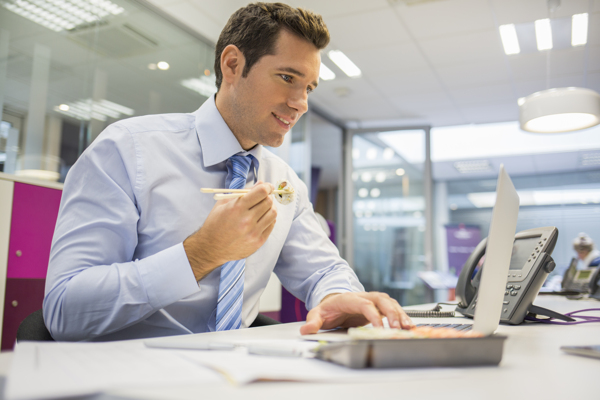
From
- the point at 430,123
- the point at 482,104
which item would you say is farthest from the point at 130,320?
the point at 430,123

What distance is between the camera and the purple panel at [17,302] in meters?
1.90

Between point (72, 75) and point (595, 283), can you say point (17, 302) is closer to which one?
point (72, 75)

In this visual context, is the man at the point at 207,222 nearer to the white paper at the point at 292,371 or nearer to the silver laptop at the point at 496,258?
the silver laptop at the point at 496,258

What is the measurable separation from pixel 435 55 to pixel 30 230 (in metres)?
3.63

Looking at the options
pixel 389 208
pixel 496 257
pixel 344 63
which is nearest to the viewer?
pixel 496 257

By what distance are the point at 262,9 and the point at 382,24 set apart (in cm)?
263

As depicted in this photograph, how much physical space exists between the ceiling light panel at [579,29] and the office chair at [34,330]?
A: 13.3 ft

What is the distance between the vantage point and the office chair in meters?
0.84

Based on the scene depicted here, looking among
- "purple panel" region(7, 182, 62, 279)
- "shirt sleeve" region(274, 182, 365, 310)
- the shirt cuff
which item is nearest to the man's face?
"shirt sleeve" region(274, 182, 365, 310)

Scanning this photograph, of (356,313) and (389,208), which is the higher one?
(389,208)

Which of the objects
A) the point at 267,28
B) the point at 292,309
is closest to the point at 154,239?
the point at 267,28

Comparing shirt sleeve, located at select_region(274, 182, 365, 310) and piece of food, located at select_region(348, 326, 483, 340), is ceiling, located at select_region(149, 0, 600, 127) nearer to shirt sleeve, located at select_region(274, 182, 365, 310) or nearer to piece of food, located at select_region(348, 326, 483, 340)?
shirt sleeve, located at select_region(274, 182, 365, 310)

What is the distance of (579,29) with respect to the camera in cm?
362

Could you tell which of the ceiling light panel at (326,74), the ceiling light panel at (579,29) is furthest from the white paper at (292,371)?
the ceiling light panel at (326,74)
